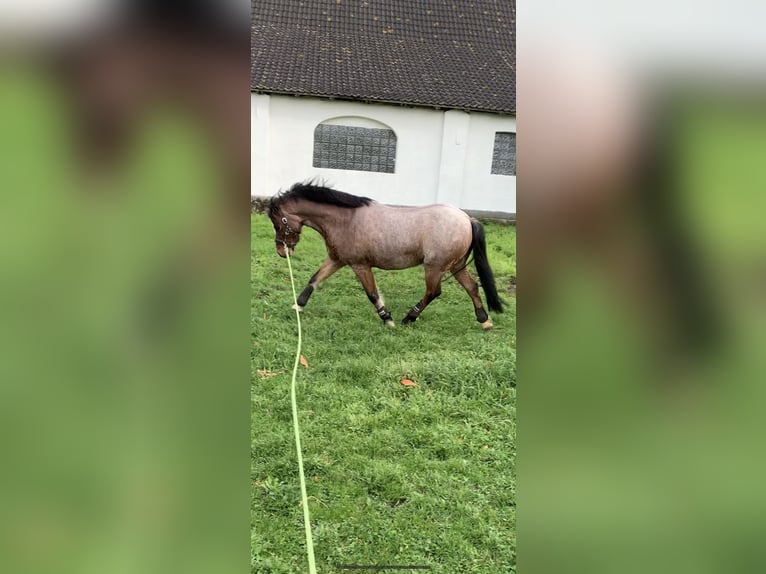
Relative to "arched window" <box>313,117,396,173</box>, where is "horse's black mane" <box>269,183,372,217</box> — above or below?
below

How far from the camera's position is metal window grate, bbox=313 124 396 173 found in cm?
358

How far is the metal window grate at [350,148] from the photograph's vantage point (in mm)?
3584

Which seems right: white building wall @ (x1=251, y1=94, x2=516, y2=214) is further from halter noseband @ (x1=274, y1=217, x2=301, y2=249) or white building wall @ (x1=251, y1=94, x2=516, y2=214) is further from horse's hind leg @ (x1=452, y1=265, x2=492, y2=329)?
horse's hind leg @ (x1=452, y1=265, x2=492, y2=329)

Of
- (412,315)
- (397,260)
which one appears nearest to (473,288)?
(412,315)

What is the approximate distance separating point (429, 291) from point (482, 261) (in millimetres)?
403

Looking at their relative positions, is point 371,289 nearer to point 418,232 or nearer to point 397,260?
point 397,260
